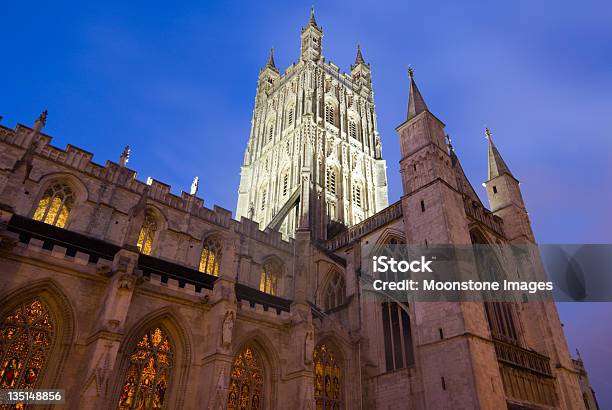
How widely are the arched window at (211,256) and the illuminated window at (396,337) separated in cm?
918

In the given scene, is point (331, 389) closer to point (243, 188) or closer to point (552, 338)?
point (552, 338)

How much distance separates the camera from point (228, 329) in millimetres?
13625

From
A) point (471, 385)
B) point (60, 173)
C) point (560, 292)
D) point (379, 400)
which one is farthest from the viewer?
point (560, 292)

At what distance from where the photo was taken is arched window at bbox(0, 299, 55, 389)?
35.4ft

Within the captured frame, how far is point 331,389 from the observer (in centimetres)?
1709

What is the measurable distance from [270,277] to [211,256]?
3.93 meters

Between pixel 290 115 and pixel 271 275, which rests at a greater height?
pixel 290 115

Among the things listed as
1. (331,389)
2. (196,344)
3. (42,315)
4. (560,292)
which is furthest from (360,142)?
(42,315)

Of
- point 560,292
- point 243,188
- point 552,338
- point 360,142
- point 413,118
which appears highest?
point 360,142

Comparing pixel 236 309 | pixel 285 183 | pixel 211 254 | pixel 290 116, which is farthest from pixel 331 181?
pixel 236 309

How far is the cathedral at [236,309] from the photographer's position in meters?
11.9

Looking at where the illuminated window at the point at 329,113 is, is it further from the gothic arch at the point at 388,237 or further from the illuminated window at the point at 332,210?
the gothic arch at the point at 388,237

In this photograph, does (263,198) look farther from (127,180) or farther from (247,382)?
(247,382)

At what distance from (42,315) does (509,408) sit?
16072 mm
